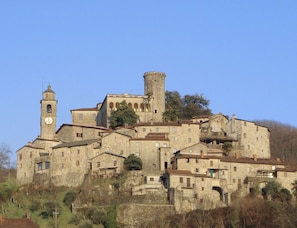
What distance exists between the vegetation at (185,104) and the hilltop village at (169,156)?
591 centimetres

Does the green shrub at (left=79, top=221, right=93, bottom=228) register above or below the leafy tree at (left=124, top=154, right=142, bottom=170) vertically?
below

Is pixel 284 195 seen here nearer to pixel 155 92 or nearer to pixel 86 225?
pixel 86 225

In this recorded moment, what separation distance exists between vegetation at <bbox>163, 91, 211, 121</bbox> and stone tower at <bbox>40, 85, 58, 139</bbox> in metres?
14.7

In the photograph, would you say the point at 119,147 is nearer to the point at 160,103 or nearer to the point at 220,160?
the point at 220,160

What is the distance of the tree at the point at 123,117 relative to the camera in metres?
91.7

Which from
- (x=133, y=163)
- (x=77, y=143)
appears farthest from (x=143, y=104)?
(x=133, y=163)

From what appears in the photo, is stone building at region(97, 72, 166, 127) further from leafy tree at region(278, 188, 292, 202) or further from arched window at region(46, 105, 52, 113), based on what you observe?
leafy tree at region(278, 188, 292, 202)

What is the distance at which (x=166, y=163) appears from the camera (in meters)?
81.8

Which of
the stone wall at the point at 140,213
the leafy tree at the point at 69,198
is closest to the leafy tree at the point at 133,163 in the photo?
the leafy tree at the point at 69,198

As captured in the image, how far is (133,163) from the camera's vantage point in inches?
3159

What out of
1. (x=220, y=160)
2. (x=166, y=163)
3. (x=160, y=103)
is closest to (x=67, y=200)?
(x=166, y=163)

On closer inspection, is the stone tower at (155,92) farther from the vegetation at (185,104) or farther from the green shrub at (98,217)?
the green shrub at (98,217)

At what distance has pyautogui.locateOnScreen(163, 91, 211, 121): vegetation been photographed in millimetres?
100375

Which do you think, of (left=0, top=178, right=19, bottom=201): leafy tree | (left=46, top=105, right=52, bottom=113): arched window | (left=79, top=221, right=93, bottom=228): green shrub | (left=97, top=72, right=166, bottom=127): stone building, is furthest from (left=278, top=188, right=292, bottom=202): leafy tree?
(left=46, top=105, right=52, bottom=113): arched window
